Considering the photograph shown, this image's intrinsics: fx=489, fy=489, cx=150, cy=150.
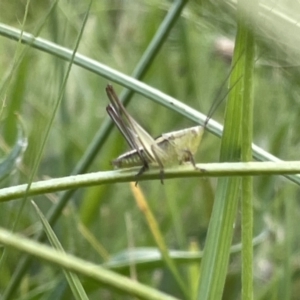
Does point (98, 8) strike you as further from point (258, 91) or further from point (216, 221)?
point (216, 221)

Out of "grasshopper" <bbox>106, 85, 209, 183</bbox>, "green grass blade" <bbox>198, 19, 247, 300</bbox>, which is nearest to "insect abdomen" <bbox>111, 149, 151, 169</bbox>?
"grasshopper" <bbox>106, 85, 209, 183</bbox>

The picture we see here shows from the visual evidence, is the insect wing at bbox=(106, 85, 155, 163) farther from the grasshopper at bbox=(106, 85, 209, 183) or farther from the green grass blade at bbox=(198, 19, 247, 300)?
the green grass blade at bbox=(198, 19, 247, 300)

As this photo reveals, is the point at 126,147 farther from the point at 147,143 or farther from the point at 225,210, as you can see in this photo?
the point at 225,210

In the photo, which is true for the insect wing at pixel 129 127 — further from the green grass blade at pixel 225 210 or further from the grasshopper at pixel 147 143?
the green grass blade at pixel 225 210

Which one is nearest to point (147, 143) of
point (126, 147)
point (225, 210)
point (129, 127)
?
point (129, 127)

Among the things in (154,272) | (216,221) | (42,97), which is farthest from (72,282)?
(42,97)

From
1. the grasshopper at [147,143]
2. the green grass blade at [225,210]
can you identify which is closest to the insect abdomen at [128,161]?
the grasshopper at [147,143]
